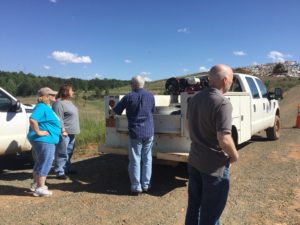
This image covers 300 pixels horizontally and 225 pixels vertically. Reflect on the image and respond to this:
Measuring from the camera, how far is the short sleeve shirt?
3178mm

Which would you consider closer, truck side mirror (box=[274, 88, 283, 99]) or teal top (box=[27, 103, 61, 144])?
teal top (box=[27, 103, 61, 144])

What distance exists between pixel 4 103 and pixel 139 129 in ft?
9.87

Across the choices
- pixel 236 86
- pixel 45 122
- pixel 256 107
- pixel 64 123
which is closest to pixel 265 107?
pixel 256 107

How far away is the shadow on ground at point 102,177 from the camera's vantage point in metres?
6.33

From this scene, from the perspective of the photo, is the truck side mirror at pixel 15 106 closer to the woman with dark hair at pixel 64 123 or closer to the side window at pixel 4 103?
the side window at pixel 4 103

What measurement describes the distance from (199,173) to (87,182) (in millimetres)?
3736

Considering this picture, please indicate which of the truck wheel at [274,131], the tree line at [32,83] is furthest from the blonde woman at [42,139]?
the tree line at [32,83]

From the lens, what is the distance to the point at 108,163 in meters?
8.45

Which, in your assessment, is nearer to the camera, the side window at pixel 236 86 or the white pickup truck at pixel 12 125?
the white pickup truck at pixel 12 125

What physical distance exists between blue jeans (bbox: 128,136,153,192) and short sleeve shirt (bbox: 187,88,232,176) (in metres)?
2.67

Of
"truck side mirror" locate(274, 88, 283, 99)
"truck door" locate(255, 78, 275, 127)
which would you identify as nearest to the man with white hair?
"truck door" locate(255, 78, 275, 127)

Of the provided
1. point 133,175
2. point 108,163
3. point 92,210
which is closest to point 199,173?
point 92,210

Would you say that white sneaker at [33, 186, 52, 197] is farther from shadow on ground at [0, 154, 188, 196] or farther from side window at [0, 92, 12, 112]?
side window at [0, 92, 12, 112]

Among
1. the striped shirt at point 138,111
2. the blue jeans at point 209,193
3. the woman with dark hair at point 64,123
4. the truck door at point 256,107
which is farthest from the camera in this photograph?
the truck door at point 256,107
